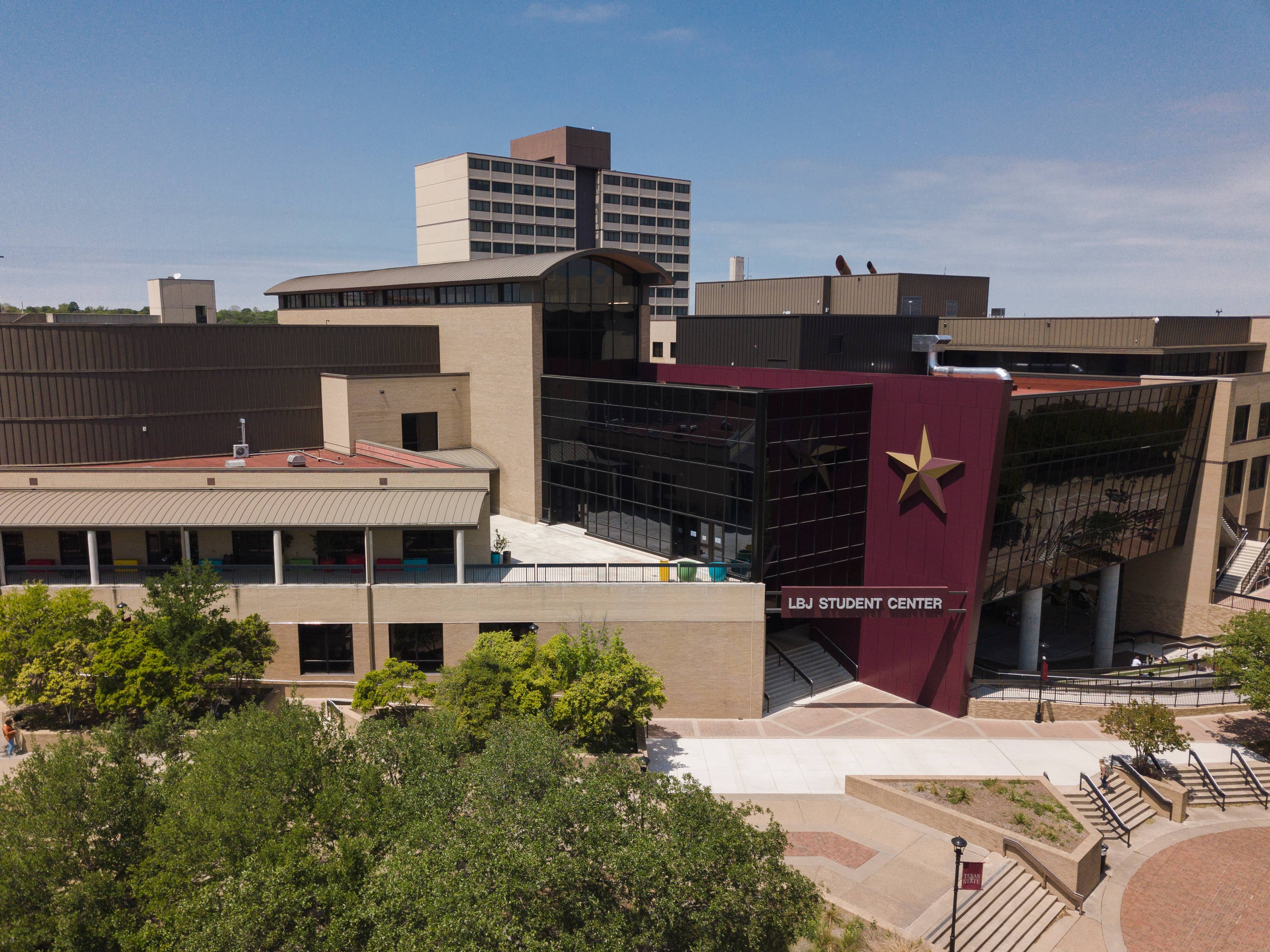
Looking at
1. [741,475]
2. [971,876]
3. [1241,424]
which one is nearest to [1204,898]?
[971,876]

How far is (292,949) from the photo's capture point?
17.5 meters

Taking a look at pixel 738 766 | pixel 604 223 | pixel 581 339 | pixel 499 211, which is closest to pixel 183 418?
pixel 581 339

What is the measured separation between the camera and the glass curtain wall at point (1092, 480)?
120ft

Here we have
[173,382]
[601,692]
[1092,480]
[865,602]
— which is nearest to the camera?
[601,692]

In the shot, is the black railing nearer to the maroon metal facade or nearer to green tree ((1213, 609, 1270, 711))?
the maroon metal facade

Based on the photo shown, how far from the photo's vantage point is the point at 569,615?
34500 millimetres

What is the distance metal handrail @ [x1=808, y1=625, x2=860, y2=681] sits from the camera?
129 feet

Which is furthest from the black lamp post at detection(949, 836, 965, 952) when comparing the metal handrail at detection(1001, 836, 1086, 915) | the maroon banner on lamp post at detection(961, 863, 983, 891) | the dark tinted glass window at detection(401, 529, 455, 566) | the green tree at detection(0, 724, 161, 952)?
the dark tinted glass window at detection(401, 529, 455, 566)

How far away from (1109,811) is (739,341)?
1319 inches

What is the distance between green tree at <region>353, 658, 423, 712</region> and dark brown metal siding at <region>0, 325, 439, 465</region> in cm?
2065

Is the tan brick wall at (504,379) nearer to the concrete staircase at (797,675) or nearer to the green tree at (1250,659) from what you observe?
the concrete staircase at (797,675)

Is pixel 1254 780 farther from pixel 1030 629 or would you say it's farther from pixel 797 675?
pixel 797 675

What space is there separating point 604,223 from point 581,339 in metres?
70.2

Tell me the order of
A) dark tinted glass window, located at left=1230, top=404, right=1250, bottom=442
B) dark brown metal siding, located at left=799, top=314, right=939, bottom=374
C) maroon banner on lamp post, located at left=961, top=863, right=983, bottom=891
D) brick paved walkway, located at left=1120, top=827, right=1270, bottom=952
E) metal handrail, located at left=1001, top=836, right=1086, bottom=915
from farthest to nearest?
dark brown metal siding, located at left=799, top=314, right=939, bottom=374 → dark tinted glass window, located at left=1230, top=404, right=1250, bottom=442 → metal handrail, located at left=1001, top=836, right=1086, bottom=915 → brick paved walkway, located at left=1120, top=827, right=1270, bottom=952 → maroon banner on lamp post, located at left=961, top=863, right=983, bottom=891
